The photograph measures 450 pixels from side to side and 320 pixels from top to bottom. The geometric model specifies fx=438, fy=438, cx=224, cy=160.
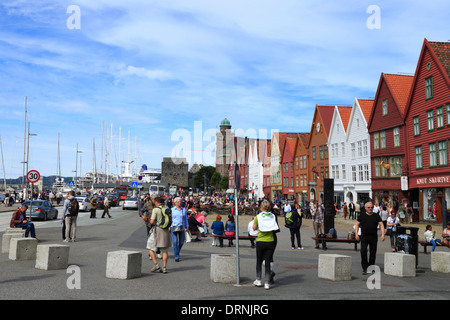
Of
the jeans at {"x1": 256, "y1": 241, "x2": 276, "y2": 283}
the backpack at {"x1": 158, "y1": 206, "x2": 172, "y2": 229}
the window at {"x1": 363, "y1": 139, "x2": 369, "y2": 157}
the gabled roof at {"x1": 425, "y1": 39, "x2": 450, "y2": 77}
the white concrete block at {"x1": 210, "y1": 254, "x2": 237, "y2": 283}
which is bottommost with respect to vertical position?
the white concrete block at {"x1": 210, "y1": 254, "x2": 237, "y2": 283}

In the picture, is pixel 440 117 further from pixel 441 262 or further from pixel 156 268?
pixel 156 268

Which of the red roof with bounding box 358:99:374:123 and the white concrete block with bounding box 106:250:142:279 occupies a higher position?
the red roof with bounding box 358:99:374:123

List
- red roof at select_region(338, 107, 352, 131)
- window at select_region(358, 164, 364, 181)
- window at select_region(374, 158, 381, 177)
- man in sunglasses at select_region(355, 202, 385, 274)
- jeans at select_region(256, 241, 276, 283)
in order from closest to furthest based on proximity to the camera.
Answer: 1. jeans at select_region(256, 241, 276, 283)
2. man in sunglasses at select_region(355, 202, 385, 274)
3. window at select_region(374, 158, 381, 177)
4. window at select_region(358, 164, 364, 181)
5. red roof at select_region(338, 107, 352, 131)

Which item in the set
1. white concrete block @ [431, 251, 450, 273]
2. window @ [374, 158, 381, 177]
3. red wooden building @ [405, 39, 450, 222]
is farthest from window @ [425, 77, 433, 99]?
white concrete block @ [431, 251, 450, 273]

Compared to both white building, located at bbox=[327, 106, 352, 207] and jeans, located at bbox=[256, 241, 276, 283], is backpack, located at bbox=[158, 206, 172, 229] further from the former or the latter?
white building, located at bbox=[327, 106, 352, 207]

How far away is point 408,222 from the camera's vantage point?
35.9m

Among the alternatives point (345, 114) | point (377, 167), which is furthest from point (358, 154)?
point (345, 114)

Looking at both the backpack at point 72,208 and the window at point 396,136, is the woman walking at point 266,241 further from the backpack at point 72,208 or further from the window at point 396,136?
the window at point 396,136

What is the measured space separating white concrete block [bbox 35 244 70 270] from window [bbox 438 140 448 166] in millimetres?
30308

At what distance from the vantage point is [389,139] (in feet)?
138

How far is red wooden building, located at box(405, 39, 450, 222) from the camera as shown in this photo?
33.5m

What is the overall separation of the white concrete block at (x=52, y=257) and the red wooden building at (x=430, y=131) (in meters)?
29.7
